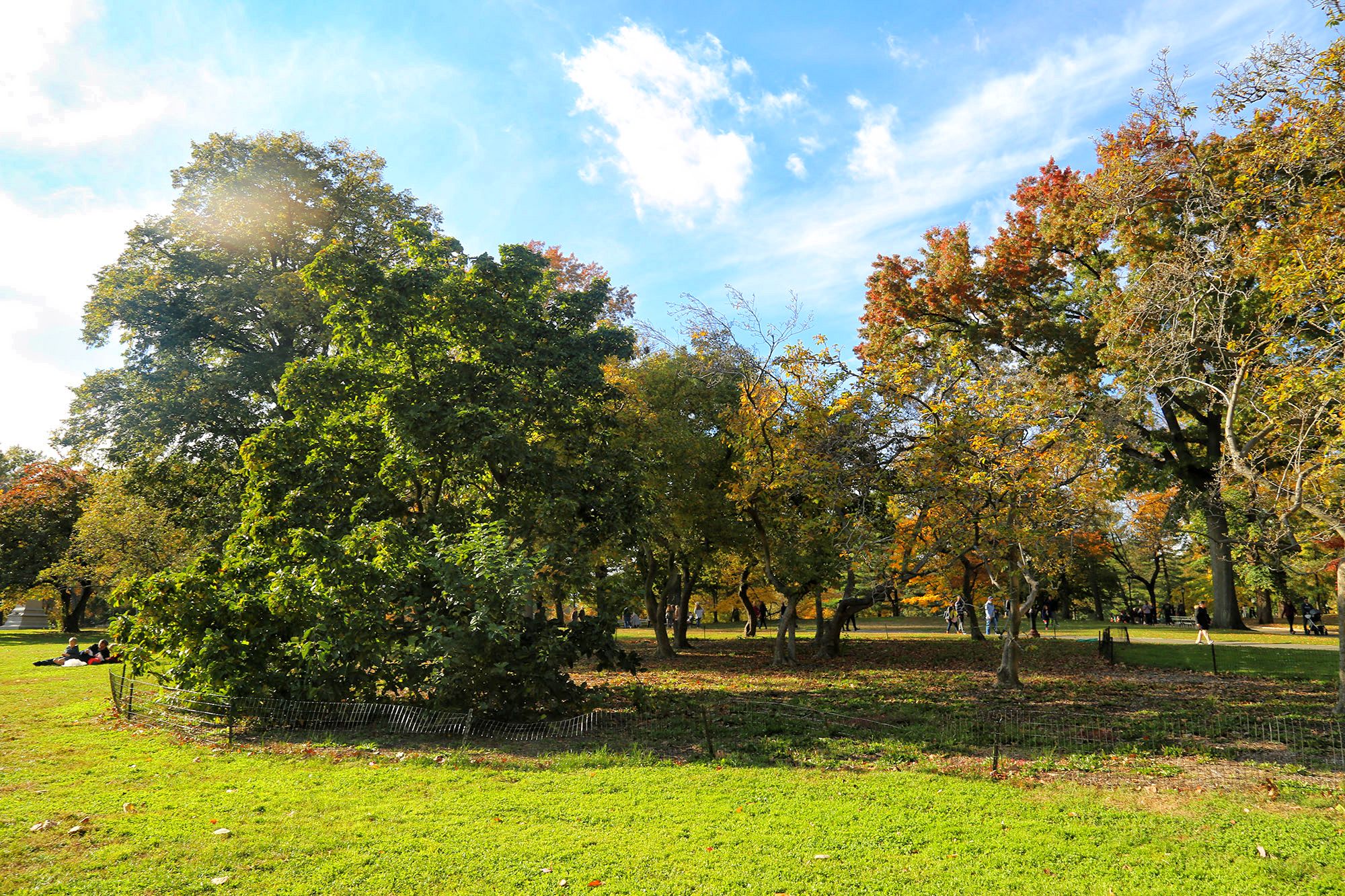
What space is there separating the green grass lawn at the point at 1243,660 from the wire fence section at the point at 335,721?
1677cm

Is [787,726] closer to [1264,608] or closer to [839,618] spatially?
[839,618]

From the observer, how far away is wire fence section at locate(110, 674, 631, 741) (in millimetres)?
11773

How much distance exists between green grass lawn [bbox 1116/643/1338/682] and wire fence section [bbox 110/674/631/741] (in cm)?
1677

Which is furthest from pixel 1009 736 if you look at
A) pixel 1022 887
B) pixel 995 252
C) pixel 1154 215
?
pixel 995 252

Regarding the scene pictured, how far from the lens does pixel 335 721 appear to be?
40.0 feet

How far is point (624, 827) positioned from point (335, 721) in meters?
7.08

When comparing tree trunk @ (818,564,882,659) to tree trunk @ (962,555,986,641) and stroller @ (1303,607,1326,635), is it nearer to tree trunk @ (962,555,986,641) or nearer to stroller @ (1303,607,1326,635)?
tree trunk @ (962,555,986,641)

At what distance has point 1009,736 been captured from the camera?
11.2 metres

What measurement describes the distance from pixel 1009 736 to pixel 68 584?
46570mm

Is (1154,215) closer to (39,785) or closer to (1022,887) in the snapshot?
(1022,887)

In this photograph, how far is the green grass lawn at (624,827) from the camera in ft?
19.4

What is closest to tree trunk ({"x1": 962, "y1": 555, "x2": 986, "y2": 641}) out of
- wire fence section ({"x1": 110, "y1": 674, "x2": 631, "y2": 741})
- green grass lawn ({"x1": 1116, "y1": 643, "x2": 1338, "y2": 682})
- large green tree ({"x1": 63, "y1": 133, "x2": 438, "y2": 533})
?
green grass lawn ({"x1": 1116, "y1": 643, "x2": 1338, "y2": 682})

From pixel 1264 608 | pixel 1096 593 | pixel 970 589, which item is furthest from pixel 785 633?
pixel 1264 608

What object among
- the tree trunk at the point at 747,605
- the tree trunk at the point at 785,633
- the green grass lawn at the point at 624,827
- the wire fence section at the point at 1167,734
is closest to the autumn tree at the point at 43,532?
the tree trunk at the point at 747,605
